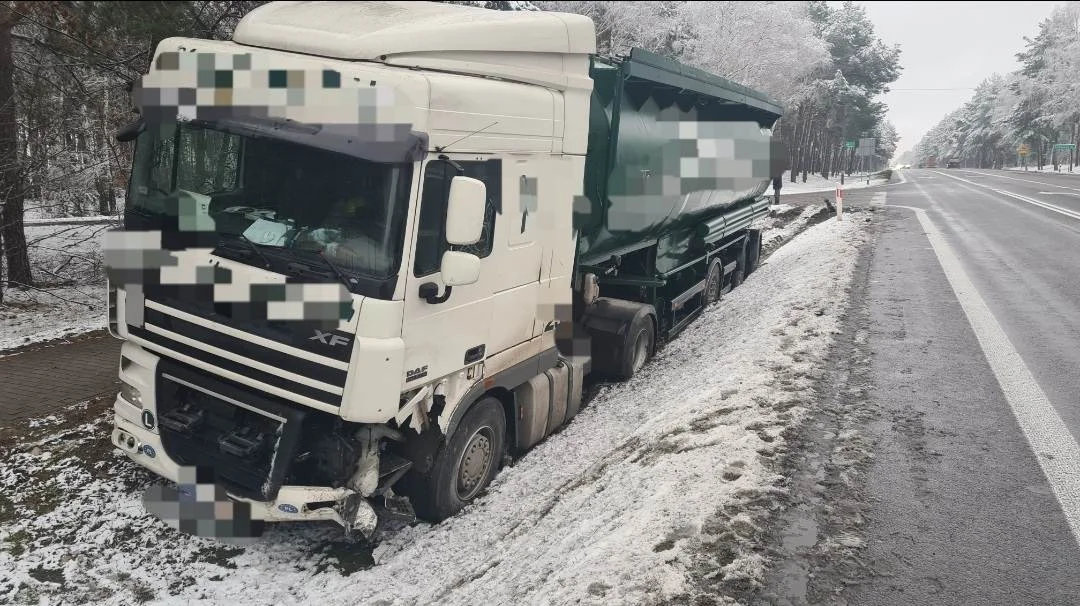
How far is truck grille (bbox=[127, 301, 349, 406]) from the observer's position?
404cm

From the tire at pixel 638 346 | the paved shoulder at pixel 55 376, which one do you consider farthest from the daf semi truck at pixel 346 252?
the paved shoulder at pixel 55 376

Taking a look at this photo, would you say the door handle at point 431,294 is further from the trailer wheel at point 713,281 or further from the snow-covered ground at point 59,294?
the trailer wheel at point 713,281

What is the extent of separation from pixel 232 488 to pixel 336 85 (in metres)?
2.42

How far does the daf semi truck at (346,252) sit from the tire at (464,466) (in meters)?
0.02

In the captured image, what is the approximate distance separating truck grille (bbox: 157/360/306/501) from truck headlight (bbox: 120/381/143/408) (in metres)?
0.19

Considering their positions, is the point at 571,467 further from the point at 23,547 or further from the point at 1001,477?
the point at 23,547

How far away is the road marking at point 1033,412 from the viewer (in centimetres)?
452

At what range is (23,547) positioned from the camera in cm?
445

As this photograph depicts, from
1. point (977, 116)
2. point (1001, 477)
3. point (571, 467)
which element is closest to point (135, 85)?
point (571, 467)

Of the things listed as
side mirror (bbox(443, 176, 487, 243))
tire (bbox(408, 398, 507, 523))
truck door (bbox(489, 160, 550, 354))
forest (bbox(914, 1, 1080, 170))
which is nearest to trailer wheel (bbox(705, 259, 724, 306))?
truck door (bbox(489, 160, 550, 354))

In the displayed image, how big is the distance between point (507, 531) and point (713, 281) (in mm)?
7117

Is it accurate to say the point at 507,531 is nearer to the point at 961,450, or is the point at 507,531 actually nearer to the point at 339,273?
A: the point at 339,273

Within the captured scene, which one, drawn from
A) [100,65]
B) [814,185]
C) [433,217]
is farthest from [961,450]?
[814,185]

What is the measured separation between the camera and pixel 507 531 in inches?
191
